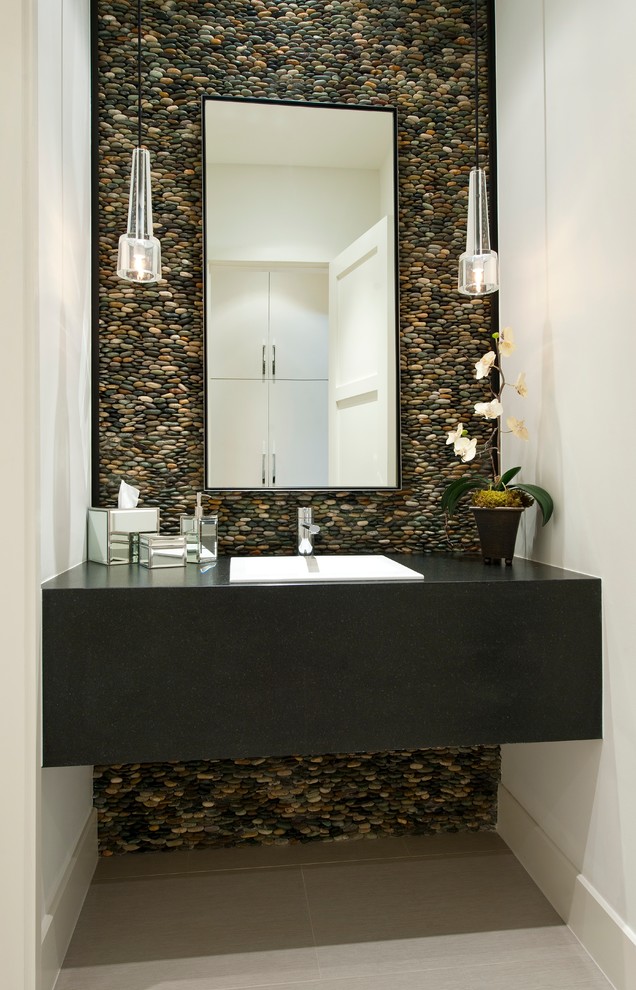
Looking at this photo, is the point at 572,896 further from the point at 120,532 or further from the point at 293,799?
the point at 120,532

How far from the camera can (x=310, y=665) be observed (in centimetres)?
150

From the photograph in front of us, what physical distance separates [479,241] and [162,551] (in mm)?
1148

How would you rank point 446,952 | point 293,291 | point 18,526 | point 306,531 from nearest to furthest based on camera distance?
1. point 18,526
2. point 446,952
3. point 306,531
4. point 293,291

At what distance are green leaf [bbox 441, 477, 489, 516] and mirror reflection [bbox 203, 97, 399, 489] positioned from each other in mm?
263

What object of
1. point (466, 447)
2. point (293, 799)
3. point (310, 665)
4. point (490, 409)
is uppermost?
point (490, 409)

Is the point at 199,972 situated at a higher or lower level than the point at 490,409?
lower

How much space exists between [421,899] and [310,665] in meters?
0.85

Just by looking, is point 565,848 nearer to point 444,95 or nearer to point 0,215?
point 0,215

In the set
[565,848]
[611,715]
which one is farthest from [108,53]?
[565,848]

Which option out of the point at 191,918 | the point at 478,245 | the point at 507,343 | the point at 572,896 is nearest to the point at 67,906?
the point at 191,918

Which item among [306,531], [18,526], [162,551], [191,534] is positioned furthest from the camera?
[306,531]

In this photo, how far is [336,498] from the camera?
2.13 m

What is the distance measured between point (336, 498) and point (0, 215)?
1.19 meters

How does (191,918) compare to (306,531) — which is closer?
(191,918)
